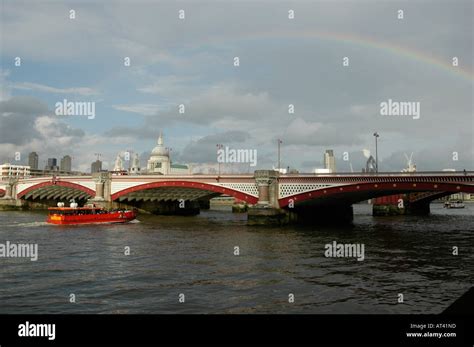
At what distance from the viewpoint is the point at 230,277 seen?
27438 millimetres

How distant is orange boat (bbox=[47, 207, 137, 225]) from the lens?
66375 millimetres

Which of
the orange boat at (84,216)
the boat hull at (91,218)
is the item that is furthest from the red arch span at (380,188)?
the orange boat at (84,216)

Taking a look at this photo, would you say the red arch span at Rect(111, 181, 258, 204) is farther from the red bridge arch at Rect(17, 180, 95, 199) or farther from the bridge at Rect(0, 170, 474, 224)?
the red bridge arch at Rect(17, 180, 95, 199)

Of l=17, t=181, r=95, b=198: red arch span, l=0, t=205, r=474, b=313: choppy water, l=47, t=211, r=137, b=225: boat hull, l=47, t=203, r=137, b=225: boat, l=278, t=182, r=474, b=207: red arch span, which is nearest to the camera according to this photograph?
l=0, t=205, r=474, b=313: choppy water

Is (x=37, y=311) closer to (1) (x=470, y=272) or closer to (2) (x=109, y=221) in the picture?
(1) (x=470, y=272)

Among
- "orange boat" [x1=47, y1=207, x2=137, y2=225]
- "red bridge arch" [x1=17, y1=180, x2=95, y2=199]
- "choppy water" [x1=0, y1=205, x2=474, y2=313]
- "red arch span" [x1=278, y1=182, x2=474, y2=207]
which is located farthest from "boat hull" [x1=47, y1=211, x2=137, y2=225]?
"red arch span" [x1=278, y1=182, x2=474, y2=207]

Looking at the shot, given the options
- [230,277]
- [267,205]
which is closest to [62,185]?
[267,205]

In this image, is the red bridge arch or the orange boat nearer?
the orange boat

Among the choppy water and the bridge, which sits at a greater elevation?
the bridge

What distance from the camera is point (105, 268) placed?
30594 millimetres

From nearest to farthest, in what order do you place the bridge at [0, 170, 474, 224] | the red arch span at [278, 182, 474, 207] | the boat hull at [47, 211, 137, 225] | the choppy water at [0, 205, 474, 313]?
the choppy water at [0, 205, 474, 313] → the red arch span at [278, 182, 474, 207] → the bridge at [0, 170, 474, 224] → the boat hull at [47, 211, 137, 225]

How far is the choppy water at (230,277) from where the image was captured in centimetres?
2061

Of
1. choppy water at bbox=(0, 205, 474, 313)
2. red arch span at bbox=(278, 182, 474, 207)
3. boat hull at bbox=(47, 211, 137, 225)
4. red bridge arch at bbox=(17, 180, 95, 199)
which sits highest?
red bridge arch at bbox=(17, 180, 95, 199)

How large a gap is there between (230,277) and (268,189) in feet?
137
